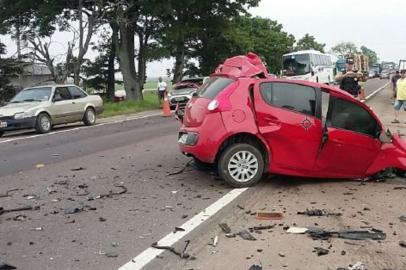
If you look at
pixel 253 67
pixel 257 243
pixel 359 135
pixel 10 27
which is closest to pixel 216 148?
pixel 253 67

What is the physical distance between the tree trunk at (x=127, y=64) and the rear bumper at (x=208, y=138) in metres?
26.2

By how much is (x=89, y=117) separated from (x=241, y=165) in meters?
13.6

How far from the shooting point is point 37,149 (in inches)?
541

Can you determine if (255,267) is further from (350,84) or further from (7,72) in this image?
(7,72)

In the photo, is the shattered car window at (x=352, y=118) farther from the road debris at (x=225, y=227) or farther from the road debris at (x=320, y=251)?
the road debris at (x=320, y=251)

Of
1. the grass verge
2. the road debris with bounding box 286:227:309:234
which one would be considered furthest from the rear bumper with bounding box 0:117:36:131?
the road debris with bounding box 286:227:309:234

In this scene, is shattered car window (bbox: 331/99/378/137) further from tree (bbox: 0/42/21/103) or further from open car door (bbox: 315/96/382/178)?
tree (bbox: 0/42/21/103)

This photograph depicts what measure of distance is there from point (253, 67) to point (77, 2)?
94.7ft

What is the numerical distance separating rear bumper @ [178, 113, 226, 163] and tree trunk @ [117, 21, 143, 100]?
2620 cm

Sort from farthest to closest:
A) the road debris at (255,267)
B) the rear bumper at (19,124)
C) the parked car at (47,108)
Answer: the parked car at (47,108) < the rear bumper at (19,124) < the road debris at (255,267)

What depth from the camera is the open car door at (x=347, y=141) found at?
823cm

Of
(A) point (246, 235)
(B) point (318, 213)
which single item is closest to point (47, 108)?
(B) point (318, 213)

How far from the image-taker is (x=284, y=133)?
8.11m

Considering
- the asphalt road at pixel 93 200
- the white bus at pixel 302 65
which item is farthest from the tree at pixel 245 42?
the asphalt road at pixel 93 200
